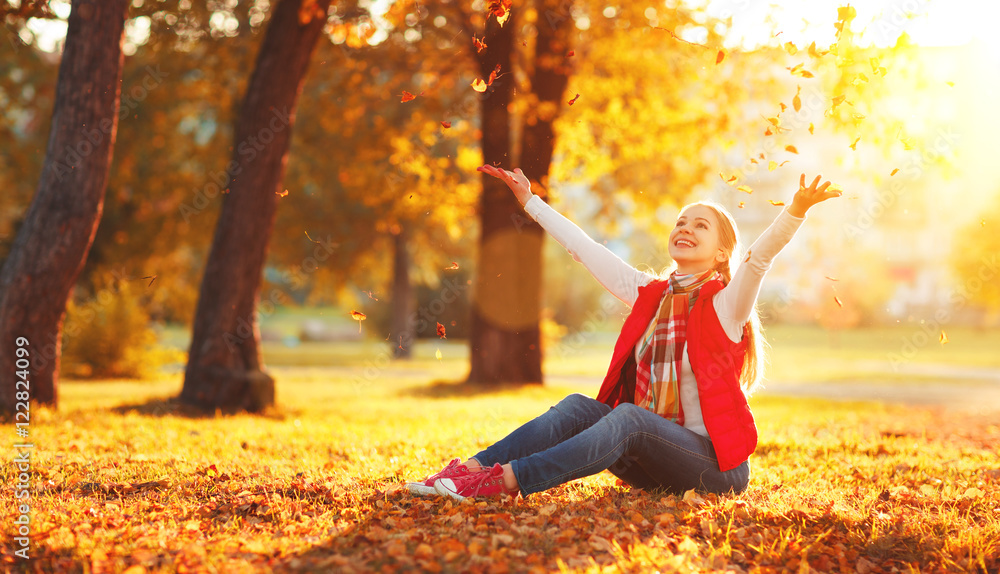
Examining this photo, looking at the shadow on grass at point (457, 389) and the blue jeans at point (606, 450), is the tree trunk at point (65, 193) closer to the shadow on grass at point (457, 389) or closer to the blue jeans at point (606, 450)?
the blue jeans at point (606, 450)

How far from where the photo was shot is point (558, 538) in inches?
124

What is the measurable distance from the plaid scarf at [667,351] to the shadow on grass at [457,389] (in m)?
7.84

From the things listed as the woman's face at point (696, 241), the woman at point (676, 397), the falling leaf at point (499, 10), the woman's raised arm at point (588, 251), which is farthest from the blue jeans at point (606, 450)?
the falling leaf at point (499, 10)

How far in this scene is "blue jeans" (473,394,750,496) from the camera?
345 cm

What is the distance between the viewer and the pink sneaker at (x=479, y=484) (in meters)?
3.51

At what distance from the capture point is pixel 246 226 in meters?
8.34

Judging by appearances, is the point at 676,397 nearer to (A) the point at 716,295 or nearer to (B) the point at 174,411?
(A) the point at 716,295

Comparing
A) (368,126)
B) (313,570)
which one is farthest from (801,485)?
(368,126)

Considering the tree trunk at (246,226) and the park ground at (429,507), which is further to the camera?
the tree trunk at (246,226)

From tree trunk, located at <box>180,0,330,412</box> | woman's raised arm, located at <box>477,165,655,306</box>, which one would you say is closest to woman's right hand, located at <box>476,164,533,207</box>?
woman's raised arm, located at <box>477,165,655,306</box>

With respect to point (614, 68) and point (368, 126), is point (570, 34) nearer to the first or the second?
point (614, 68)

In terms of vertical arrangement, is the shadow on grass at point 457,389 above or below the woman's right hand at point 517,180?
below

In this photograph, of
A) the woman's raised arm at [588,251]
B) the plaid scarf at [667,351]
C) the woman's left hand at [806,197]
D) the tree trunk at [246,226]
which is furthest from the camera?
the tree trunk at [246,226]

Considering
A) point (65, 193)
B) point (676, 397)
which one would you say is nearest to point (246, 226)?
point (65, 193)
